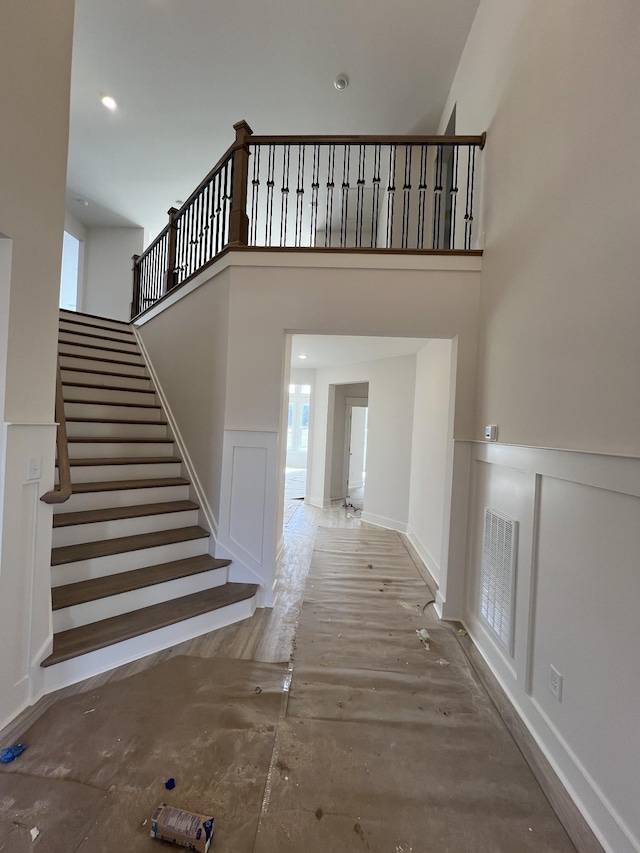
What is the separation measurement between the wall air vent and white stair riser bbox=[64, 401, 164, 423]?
313 cm

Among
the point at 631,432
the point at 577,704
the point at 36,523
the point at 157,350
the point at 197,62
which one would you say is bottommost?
the point at 577,704

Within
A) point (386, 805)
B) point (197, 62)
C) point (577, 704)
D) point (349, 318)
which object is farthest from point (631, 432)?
point (197, 62)

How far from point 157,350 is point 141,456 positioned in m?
1.40

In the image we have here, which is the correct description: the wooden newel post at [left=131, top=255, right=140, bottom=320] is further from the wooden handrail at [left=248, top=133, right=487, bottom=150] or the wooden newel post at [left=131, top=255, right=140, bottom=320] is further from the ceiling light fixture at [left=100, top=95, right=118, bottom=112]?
the wooden handrail at [left=248, top=133, right=487, bottom=150]

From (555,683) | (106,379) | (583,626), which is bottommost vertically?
(555,683)

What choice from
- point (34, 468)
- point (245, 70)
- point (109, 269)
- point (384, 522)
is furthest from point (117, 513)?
point (109, 269)

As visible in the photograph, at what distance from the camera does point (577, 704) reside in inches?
55.0

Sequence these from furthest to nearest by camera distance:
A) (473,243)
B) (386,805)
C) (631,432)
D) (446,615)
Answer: (473,243) < (446,615) < (386,805) < (631,432)

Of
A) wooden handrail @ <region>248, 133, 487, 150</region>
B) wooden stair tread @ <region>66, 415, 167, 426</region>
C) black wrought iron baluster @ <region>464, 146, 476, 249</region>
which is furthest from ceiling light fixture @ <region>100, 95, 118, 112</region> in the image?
black wrought iron baluster @ <region>464, 146, 476, 249</region>

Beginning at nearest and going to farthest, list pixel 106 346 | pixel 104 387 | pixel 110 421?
pixel 110 421 < pixel 104 387 < pixel 106 346

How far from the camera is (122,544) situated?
2.48 meters

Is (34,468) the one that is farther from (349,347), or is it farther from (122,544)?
(349,347)

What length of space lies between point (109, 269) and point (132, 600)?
661 cm

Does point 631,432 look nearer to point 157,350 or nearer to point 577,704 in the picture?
point 577,704
